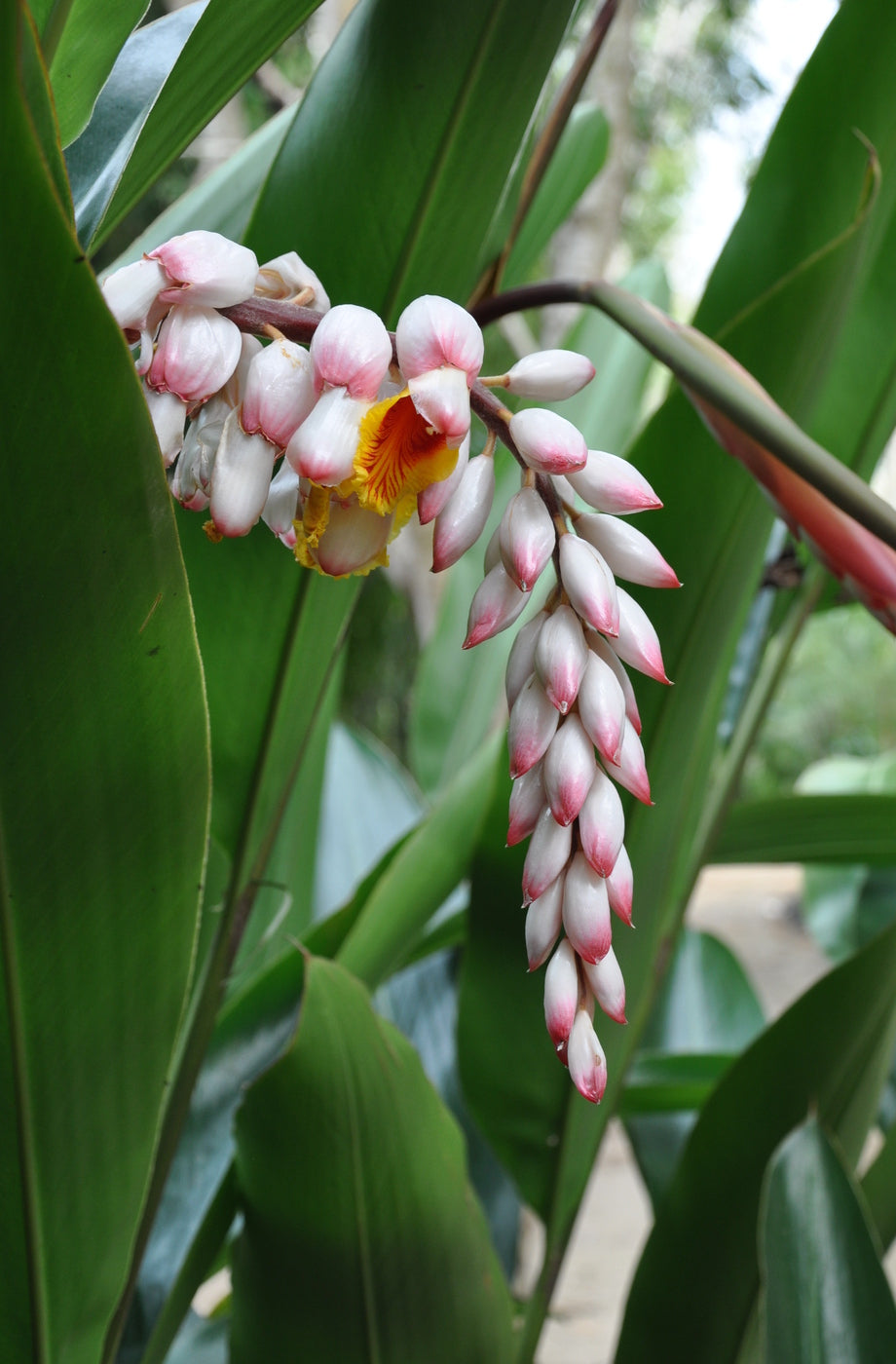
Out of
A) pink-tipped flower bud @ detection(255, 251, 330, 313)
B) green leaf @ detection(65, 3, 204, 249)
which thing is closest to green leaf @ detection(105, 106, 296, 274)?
green leaf @ detection(65, 3, 204, 249)

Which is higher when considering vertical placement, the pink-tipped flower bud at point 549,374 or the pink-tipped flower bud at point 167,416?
the pink-tipped flower bud at point 549,374

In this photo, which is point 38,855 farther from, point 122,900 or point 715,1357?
point 715,1357

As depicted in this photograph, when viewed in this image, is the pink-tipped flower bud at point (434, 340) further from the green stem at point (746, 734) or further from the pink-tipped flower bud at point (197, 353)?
the green stem at point (746, 734)

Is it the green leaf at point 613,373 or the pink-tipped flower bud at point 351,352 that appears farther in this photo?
the green leaf at point 613,373

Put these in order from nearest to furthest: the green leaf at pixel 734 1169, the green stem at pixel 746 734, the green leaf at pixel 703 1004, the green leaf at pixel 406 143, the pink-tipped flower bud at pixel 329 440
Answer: the pink-tipped flower bud at pixel 329 440 → the green leaf at pixel 406 143 → the green leaf at pixel 734 1169 → the green stem at pixel 746 734 → the green leaf at pixel 703 1004

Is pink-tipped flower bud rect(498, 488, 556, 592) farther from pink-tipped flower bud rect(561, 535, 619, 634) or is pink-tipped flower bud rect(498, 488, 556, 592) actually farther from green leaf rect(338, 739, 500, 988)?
green leaf rect(338, 739, 500, 988)

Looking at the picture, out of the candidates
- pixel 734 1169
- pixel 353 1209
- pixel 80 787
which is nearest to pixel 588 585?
pixel 80 787

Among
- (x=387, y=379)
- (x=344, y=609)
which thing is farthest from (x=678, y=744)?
(x=387, y=379)

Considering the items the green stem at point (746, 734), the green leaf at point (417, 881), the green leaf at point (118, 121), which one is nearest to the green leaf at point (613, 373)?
the green stem at point (746, 734)
